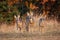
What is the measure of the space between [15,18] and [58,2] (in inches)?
125

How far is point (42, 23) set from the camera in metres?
13.5

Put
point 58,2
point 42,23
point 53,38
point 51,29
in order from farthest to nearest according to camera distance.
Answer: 1. point 58,2
2. point 42,23
3. point 51,29
4. point 53,38

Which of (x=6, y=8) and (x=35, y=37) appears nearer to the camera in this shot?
(x=35, y=37)

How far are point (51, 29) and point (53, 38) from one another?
222 centimetres

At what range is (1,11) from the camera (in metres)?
15.7

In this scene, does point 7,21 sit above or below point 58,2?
below

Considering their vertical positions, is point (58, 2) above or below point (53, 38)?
above

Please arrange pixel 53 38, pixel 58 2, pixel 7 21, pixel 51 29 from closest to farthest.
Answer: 1. pixel 53 38
2. pixel 51 29
3. pixel 7 21
4. pixel 58 2

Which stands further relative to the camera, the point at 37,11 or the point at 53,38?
the point at 37,11

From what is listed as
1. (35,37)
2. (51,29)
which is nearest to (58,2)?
(51,29)

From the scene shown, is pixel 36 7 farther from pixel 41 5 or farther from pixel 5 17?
pixel 5 17

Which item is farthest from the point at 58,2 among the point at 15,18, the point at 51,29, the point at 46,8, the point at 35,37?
the point at 35,37

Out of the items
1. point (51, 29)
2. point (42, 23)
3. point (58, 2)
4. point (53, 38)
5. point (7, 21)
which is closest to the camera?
point (53, 38)

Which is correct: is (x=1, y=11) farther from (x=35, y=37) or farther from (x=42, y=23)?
(x=35, y=37)
